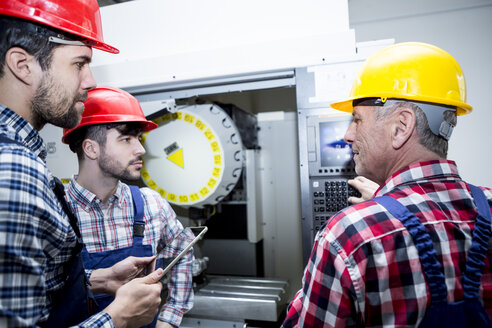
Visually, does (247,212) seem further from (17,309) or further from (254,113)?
(17,309)

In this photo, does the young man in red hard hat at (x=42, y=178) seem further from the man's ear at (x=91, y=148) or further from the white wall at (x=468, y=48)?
the white wall at (x=468, y=48)

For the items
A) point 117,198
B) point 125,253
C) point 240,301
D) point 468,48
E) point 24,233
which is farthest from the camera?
point 468,48

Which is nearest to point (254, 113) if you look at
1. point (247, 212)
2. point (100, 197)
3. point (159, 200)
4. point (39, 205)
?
point (247, 212)

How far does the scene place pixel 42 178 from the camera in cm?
66

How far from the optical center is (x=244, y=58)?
1.49m

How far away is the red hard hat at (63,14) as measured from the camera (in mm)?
777

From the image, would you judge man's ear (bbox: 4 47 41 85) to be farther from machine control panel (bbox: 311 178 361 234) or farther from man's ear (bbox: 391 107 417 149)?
machine control panel (bbox: 311 178 361 234)

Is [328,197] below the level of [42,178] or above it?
below

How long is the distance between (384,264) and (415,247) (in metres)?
0.08

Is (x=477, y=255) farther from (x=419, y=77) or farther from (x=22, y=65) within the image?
(x=22, y=65)

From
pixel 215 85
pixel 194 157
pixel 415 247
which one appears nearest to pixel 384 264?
pixel 415 247

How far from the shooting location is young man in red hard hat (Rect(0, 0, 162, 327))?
22.7 inches

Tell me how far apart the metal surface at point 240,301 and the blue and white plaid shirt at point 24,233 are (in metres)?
1.19

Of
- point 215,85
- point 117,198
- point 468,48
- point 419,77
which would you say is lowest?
point 117,198
